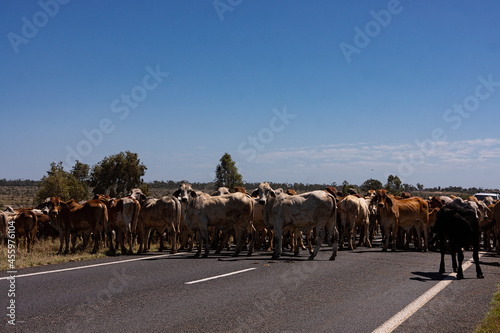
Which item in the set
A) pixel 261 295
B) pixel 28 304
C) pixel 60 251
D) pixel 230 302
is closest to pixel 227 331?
pixel 230 302

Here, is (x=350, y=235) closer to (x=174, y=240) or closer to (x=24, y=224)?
(x=174, y=240)

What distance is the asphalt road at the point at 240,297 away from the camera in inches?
264

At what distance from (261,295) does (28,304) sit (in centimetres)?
408

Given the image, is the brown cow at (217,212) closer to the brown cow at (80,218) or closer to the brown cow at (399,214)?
the brown cow at (80,218)

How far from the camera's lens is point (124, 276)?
420 inches

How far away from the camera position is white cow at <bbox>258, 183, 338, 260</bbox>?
1469 cm

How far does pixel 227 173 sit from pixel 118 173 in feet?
47.9

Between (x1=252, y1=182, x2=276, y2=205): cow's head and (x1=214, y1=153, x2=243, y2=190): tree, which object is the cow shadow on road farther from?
(x1=214, y1=153, x2=243, y2=190): tree

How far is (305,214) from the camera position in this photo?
48.8ft

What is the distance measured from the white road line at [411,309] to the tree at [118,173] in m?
42.9

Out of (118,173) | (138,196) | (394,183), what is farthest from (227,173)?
(138,196)

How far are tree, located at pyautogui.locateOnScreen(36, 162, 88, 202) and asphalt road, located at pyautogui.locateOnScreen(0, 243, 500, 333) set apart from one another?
31968mm

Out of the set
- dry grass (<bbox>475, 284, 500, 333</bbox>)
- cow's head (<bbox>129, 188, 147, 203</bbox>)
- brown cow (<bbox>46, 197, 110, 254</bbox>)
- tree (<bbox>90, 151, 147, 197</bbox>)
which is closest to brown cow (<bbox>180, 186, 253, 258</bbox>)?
brown cow (<bbox>46, 197, 110, 254</bbox>)

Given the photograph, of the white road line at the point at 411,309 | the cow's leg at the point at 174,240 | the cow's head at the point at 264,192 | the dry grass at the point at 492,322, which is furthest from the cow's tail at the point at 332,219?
the dry grass at the point at 492,322
